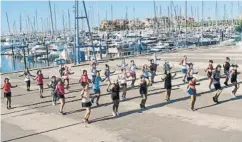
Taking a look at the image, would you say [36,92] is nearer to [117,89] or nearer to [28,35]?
[117,89]

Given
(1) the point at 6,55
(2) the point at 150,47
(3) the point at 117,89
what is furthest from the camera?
(1) the point at 6,55

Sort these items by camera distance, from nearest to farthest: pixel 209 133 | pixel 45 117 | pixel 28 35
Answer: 1. pixel 209 133
2. pixel 45 117
3. pixel 28 35

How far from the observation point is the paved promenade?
12475 millimetres

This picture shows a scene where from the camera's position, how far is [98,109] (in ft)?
54.6

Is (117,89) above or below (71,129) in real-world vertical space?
above

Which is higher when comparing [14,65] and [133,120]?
[14,65]

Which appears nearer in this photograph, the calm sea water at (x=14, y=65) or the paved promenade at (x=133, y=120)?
the paved promenade at (x=133, y=120)

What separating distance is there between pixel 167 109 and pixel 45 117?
5026mm

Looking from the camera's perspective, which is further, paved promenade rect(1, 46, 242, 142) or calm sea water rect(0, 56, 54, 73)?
calm sea water rect(0, 56, 54, 73)

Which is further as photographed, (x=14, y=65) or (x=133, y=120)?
(x=14, y=65)

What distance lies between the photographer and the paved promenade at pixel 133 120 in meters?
12.5

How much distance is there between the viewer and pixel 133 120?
14.5 metres

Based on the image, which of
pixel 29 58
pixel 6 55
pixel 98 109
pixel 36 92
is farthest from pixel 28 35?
pixel 98 109

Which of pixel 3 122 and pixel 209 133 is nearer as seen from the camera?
pixel 209 133
